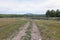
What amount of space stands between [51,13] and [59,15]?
16.6 m

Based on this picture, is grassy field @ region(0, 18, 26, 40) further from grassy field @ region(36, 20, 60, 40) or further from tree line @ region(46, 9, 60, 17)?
tree line @ region(46, 9, 60, 17)

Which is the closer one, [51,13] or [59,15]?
[59,15]

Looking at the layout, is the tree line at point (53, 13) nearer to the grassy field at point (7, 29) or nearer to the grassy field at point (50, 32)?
the grassy field at point (7, 29)

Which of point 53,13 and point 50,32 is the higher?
point 50,32

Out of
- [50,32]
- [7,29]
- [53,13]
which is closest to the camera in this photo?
[50,32]

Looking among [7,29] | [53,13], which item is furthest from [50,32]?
[53,13]

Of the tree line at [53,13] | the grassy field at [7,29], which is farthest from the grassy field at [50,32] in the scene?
the tree line at [53,13]

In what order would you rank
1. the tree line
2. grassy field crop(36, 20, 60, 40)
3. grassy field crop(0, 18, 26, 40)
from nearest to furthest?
grassy field crop(36, 20, 60, 40) < grassy field crop(0, 18, 26, 40) < the tree line

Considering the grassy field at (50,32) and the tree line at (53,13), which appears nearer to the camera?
the grassy field at (50,32)

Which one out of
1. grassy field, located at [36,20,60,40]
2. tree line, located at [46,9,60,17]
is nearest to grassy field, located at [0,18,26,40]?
grassy field, located at [36,20,60,40]

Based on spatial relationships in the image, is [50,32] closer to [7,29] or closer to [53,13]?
[7,29]

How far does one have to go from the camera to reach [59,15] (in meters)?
94.2

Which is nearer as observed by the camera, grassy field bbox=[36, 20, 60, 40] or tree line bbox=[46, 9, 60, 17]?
grassy field bbox=[36, 20, 60, 40]

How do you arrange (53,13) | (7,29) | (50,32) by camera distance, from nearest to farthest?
(50,32), (7,29), (53,13)
